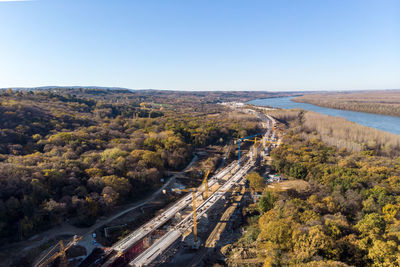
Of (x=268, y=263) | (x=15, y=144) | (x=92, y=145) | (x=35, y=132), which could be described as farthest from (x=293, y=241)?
(x=35, y=132)

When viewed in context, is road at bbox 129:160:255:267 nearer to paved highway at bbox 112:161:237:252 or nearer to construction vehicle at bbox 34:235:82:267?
paved highway at bbox 112:161:237:252

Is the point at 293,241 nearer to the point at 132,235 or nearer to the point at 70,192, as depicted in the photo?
the point at 132,235

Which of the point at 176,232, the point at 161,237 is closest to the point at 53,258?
the point at 161,237

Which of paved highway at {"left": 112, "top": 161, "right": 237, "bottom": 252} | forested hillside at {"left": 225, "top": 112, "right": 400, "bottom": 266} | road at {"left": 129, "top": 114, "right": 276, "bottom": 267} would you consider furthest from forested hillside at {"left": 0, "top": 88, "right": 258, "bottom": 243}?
forested hillside at {"left": 225, "top": 112, "right": 400, "bottom": 266}

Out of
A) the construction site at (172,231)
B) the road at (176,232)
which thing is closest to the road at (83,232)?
the construction site at (172,231)

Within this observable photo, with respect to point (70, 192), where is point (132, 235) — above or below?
below

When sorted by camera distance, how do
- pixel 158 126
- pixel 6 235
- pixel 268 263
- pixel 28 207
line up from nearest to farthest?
pixel 268 263
pixel 6 235
pixel 28 207
pixel 158 126
